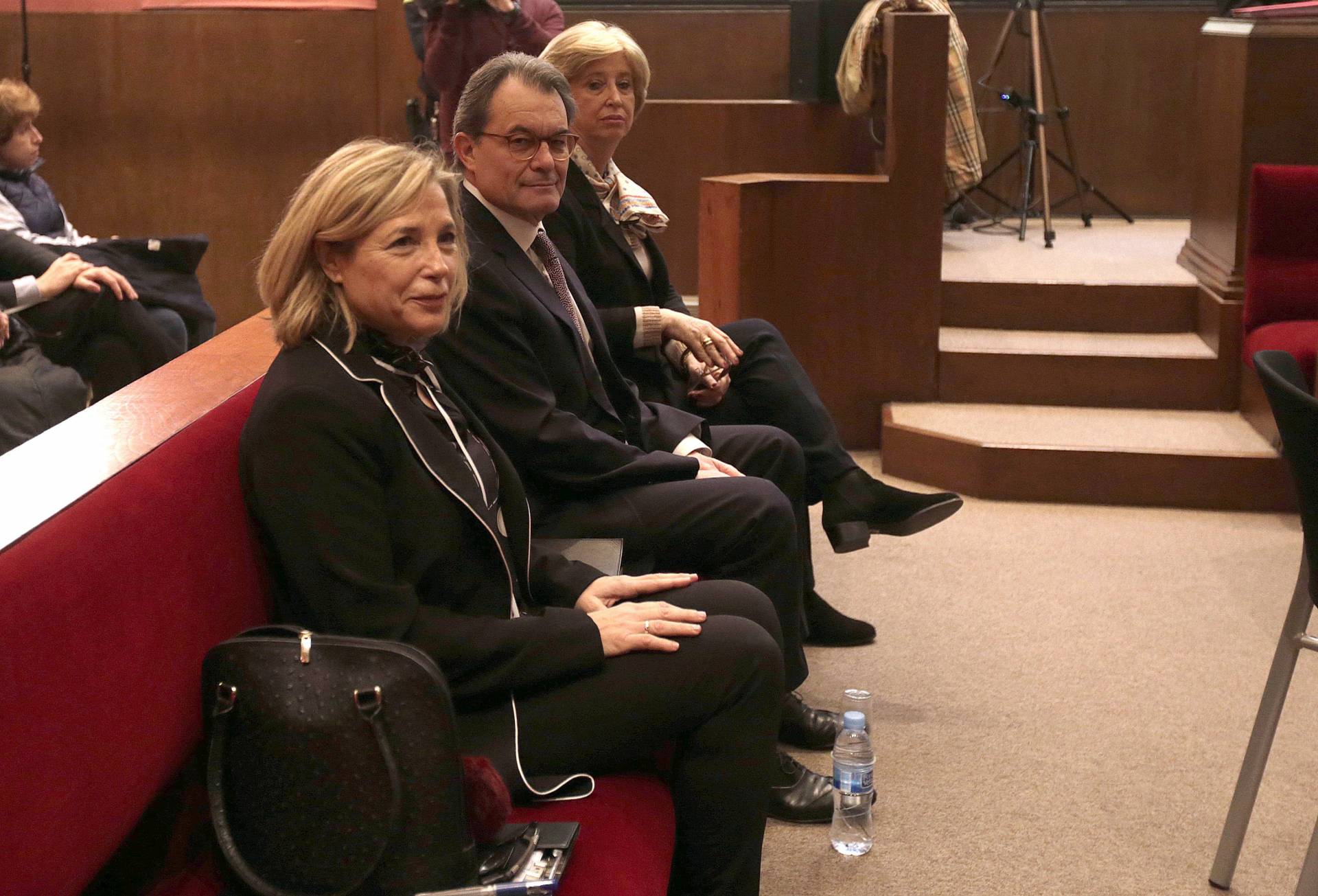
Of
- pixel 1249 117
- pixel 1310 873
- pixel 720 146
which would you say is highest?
pixel 1249 117

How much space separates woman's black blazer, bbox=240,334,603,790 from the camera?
162 cm

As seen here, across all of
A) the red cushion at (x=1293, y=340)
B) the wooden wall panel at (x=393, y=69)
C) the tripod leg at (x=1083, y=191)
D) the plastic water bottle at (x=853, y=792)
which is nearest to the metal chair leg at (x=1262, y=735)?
the plastic water bottle at (x=853, y=792)

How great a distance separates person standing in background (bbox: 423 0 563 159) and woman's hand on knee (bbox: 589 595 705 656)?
8.37 ft

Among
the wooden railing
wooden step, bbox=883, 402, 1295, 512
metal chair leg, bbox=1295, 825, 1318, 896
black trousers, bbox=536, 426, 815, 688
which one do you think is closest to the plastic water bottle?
black trousers, bbox=536, 426, 815, 688

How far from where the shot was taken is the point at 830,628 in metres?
3.29

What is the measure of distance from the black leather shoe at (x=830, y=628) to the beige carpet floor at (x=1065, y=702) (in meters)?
0.04

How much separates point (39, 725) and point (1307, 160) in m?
4.50

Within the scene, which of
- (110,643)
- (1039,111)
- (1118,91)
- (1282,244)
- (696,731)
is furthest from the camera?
(1118,91)

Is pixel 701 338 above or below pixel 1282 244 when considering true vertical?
below

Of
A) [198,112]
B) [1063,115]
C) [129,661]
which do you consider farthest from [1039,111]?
[129,661]

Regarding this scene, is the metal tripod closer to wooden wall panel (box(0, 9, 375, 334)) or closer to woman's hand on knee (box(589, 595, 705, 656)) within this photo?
wooden wall panel (box(0, 9, 375, 334))

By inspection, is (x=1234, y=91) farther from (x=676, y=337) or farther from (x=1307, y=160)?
(x=676, y=337)

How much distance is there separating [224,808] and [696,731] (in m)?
0.63

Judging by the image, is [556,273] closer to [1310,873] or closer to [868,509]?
[868,509]
